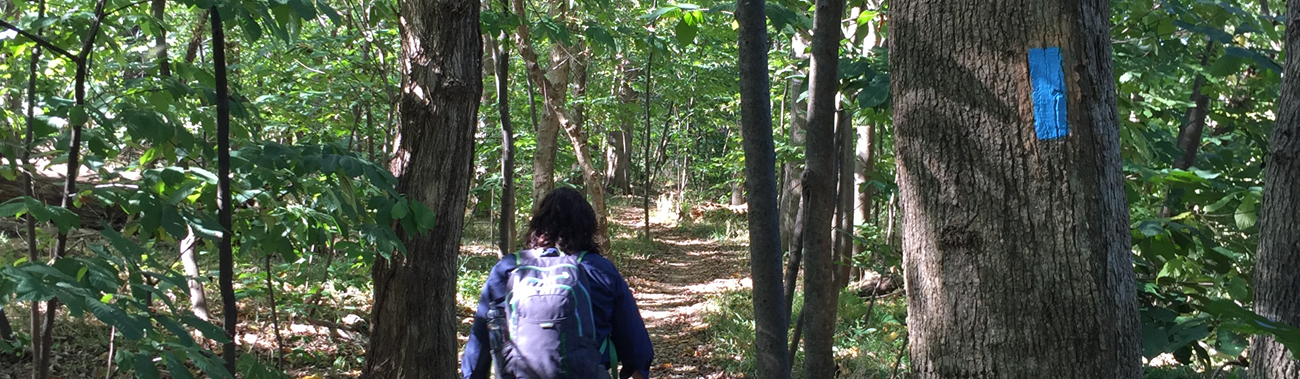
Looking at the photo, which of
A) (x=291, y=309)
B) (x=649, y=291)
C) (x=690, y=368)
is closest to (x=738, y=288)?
(x=649, y=291)

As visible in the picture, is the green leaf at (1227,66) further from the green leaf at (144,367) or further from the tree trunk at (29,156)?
the tree trunk at (29,156)

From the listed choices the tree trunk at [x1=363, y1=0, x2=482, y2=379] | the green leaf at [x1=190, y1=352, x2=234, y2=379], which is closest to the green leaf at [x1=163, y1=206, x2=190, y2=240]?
the green leaf at [x1=190, y1=352, x2=234, y2=379]

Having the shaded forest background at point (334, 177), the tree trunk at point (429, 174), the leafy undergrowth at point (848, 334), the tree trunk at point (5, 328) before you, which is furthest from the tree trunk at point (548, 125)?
the tree trunk at point (5, 328)

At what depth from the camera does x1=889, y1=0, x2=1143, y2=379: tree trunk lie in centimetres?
158

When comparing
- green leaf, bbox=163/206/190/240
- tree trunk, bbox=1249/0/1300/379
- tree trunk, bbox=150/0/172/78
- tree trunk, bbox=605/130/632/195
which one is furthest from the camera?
tree trunk, bbox=605/130/632/195

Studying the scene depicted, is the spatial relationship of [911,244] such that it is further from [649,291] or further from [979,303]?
[649,291]

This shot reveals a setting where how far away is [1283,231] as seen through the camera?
10.9 ft

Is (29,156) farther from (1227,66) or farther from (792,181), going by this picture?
(792,181)

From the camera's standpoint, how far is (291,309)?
20.4 feet

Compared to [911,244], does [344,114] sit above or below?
above

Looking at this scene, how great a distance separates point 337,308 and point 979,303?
23.1 feet

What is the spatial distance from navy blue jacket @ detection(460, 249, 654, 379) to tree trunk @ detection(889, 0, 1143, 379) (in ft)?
5.30

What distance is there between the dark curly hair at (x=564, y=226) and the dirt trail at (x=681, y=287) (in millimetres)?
3757

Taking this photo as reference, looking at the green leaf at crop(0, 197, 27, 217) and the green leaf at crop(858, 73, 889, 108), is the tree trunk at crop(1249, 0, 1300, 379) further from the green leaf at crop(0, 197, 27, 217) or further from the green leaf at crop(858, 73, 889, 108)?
the green leaf at crop(0, 197, 27, 217)
